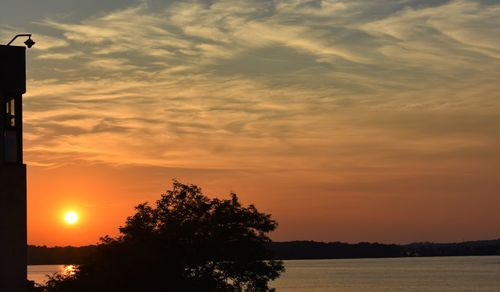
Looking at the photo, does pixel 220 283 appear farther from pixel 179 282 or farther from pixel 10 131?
pixel 10 131

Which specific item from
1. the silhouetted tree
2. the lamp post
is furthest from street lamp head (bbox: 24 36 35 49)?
the silhouetted tree

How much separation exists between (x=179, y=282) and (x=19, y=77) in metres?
32.2

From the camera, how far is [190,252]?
60.1 metres

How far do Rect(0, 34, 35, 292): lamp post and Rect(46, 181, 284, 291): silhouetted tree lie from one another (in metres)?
30.9

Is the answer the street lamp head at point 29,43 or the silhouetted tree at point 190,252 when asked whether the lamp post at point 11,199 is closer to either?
the street lamp head at point 29,43

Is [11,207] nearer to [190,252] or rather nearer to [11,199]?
[11,199]

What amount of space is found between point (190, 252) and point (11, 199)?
33.3 m

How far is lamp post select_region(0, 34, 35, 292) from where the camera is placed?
89.4 feet

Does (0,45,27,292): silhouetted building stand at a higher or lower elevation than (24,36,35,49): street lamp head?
lower

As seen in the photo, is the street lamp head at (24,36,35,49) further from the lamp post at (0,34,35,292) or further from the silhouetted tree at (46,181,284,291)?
the silhouetted tree at (46,181,284,291)

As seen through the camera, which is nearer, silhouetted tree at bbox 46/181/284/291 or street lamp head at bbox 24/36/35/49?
street lamp head at bbox 24/36/35/49

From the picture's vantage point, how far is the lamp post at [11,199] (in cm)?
2725

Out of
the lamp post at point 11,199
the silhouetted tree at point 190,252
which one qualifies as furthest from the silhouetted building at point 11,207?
the silhouetted tree at point 190,252

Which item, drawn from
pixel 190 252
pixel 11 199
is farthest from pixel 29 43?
pixel 190 252
